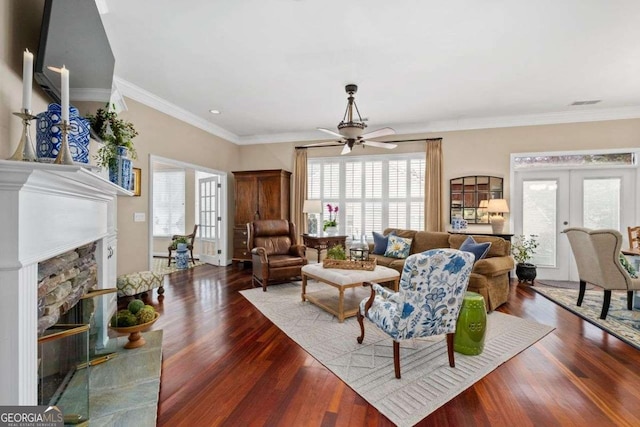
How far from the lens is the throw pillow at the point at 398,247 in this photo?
4.68 meters

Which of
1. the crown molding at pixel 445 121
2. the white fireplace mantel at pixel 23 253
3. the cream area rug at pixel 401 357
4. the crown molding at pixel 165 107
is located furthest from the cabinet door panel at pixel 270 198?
the white fireplace mantel at pixel 23 253

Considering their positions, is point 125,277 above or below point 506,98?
below

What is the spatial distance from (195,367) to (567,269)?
6.12 m

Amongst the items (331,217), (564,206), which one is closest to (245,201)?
(331,217)

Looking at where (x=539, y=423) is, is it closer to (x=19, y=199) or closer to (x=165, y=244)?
(x=19, y=199)

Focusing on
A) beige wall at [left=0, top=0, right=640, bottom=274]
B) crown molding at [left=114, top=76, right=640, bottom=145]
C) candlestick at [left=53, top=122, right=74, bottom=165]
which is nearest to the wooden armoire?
beige wall at [left=0, top=0, right=640, bottom=274]

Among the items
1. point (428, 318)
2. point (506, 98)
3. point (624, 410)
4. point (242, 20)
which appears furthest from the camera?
point (506, 98)

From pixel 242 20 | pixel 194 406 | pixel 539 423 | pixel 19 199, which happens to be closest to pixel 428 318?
pixel 539 423

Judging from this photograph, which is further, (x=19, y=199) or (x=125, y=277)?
(x=125, y=277)

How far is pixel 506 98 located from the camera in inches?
175

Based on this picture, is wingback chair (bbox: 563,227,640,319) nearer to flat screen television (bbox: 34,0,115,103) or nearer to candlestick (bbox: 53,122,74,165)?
candlestick (bbox: 53,122,74,165)

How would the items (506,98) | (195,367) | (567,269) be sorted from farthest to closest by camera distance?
(567,269)
(506,98)
(195,367)

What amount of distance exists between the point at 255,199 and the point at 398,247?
315cm

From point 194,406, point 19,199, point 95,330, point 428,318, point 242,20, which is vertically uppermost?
point 242,20
